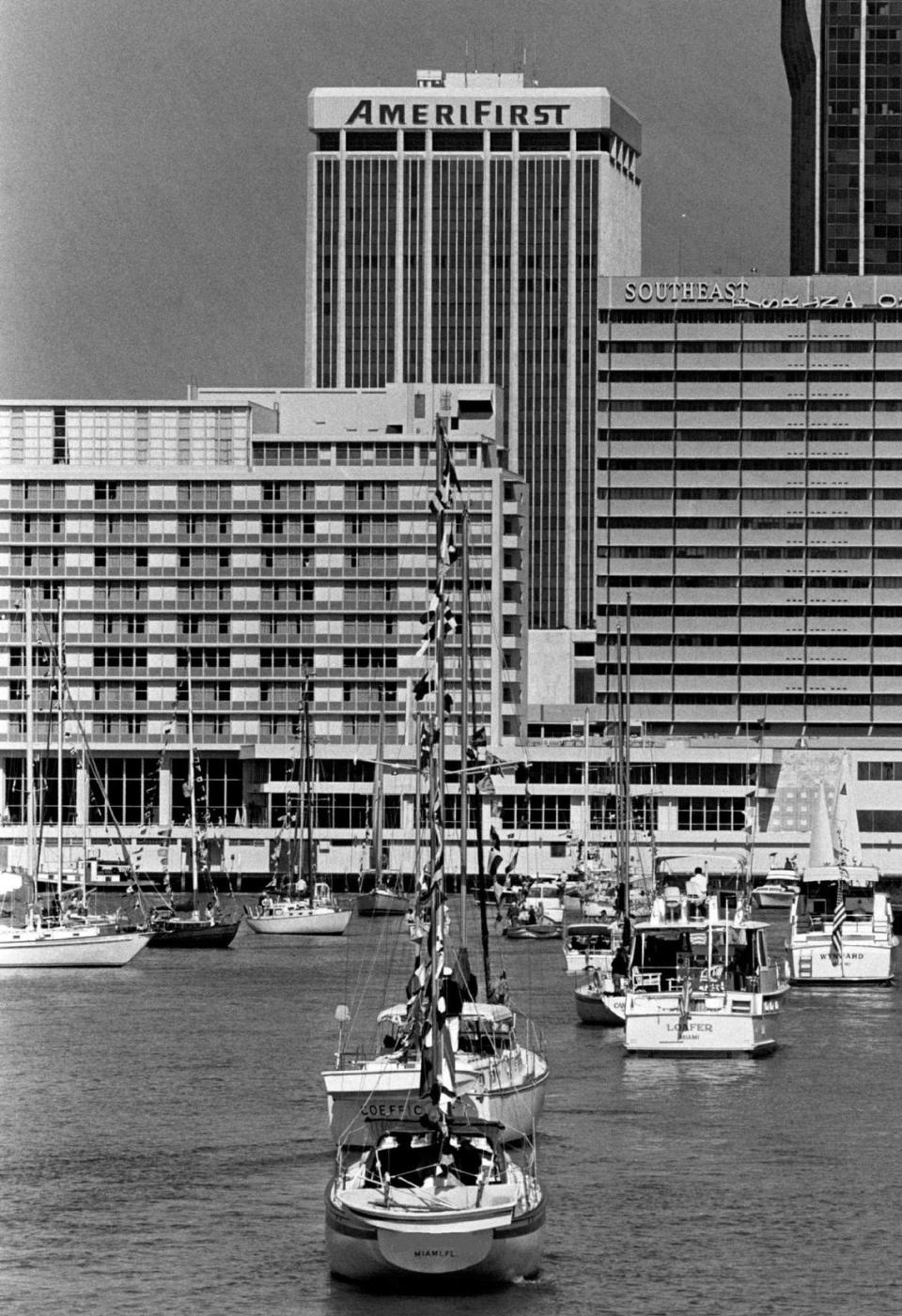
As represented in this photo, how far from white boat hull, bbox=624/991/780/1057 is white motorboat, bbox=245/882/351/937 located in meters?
80.3

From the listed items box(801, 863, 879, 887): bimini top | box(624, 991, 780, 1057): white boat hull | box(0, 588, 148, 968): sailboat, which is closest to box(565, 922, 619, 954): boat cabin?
box(801, 863, 879, 887): bimini top

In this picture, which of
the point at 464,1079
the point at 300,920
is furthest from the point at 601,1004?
the point at 300,920

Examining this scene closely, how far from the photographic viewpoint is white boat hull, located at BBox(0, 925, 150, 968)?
140m

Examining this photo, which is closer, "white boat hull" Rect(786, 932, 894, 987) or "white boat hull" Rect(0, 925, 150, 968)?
"white boat hull" Rect(786, 932, 894, 987)

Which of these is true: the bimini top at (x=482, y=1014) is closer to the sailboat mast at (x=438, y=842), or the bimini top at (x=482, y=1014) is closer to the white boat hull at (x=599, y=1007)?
the sailboat mast at (x=438, y=842)

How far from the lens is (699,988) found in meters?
99.9

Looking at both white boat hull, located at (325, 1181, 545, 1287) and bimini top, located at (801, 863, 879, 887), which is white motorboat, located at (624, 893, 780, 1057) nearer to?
white boat hull, located at (325, 1181, 545, 1287)

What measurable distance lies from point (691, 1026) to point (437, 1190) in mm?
44377

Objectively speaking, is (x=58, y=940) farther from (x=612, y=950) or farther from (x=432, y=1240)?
(x=432, y=1240)

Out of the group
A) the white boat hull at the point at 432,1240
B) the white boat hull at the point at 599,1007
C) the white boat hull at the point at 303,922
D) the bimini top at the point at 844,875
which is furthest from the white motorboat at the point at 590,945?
the white boat hull at the point at 432,1240

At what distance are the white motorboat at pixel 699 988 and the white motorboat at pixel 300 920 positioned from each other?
72002mm

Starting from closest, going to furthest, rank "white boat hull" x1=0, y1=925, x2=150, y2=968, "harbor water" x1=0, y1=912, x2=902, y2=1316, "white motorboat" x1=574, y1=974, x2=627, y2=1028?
"harbor water" x1=0, y1=912, x2=902, y2=1316
"white motorboat" x1=574, y1=974, x2=627, y2=1028
"white boat hull" x1=0, y1=925, x2=150, y2=968

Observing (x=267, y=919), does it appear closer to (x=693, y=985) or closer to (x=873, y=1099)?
(x=693, y=985)

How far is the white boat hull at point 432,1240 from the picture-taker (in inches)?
2064
